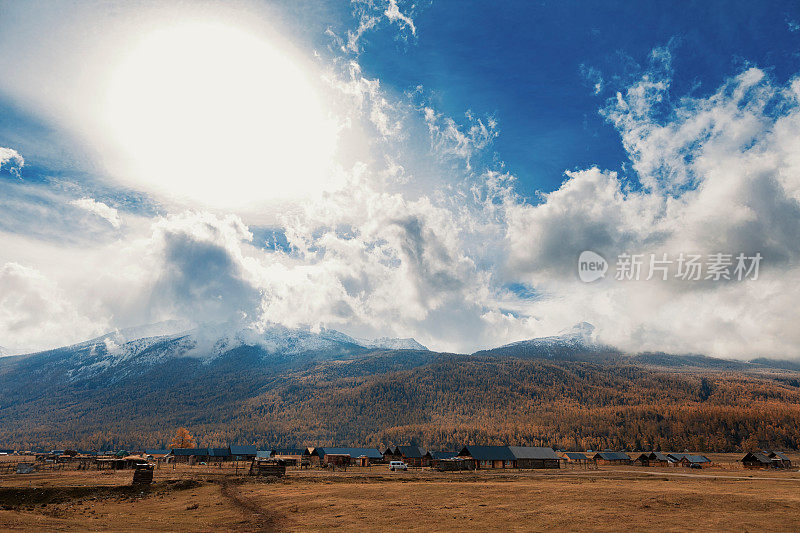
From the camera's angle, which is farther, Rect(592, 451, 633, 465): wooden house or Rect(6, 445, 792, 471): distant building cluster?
Rect(592, 451, 633, 465): wooden house

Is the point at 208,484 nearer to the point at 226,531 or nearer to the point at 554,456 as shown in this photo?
the point at 226,531

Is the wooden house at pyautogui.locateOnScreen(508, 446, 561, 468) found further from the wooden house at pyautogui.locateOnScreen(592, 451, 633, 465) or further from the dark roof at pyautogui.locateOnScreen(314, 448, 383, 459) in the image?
the dark roof at pyautogui.locateOnScreen(314, 448, 383, 459)

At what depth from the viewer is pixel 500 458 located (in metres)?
112

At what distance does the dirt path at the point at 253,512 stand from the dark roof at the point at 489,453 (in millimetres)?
72787

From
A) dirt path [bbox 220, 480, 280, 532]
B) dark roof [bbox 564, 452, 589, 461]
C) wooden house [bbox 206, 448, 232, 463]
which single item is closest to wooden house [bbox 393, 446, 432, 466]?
dark roof [bbox 564, 452, 589, 461]

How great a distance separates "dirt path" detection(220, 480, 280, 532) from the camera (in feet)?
105

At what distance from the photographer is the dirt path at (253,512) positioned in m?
32.1

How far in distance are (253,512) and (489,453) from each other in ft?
290

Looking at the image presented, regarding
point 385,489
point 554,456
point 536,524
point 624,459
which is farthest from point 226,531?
point 624,459

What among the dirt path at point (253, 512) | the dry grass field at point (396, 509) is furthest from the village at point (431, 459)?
the dry grass field at point (396, 509)

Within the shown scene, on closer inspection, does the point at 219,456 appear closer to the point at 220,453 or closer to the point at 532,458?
the point at 220,453

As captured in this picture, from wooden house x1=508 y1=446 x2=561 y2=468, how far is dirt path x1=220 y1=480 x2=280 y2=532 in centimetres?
8113

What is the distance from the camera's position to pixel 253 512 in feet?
126

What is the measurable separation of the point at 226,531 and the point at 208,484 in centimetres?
3738
